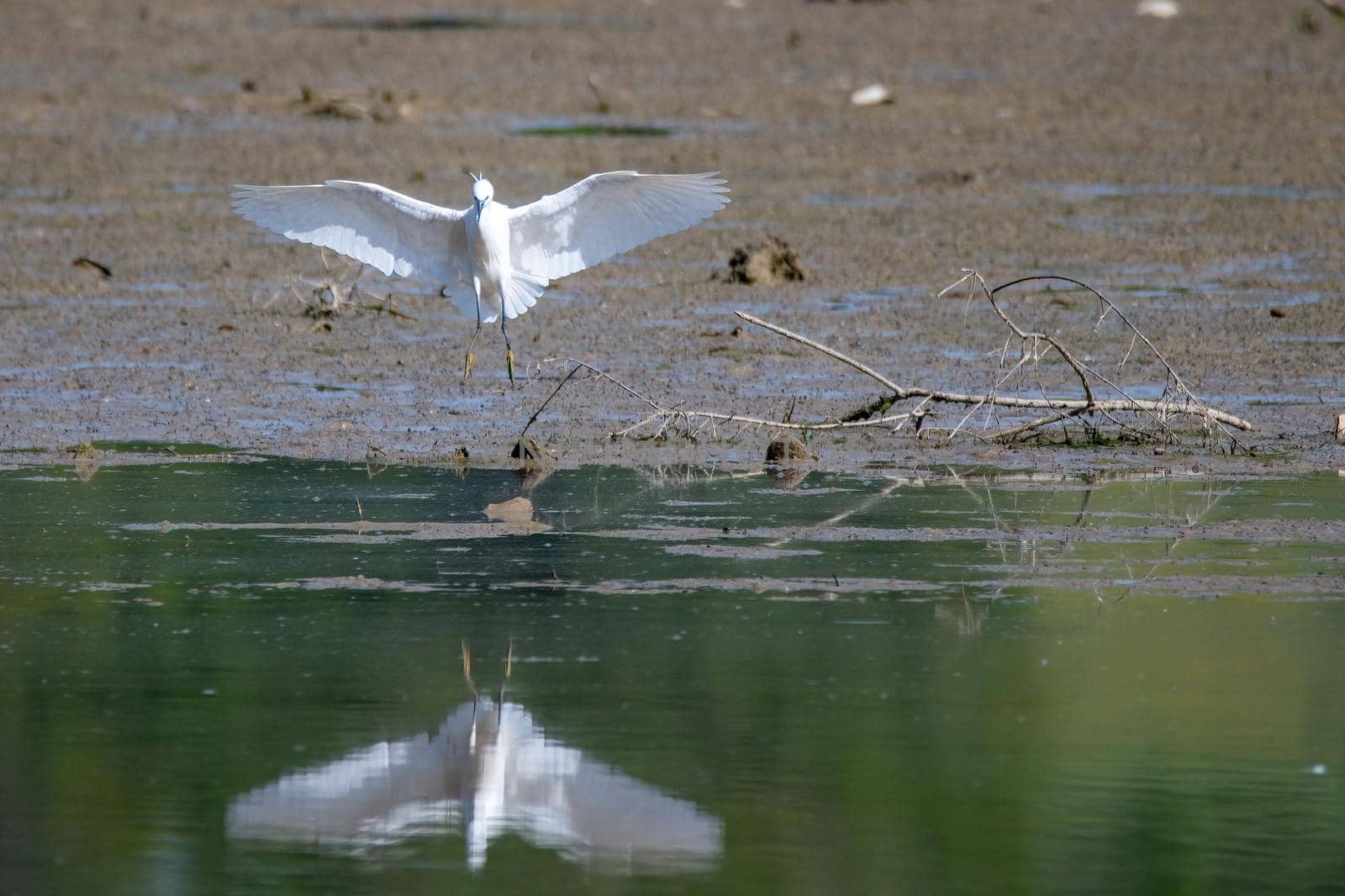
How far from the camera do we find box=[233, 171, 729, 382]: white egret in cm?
944

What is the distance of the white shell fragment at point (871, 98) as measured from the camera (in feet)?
65.2

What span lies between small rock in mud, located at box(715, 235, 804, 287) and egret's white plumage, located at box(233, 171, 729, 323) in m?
2.91

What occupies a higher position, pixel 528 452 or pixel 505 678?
pixel 528 452

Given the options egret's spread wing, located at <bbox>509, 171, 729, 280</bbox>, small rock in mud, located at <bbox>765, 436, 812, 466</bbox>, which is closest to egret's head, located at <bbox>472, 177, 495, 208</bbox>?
egret's spread wing, located at <bbox>509, 171, 729, 280</bbox>

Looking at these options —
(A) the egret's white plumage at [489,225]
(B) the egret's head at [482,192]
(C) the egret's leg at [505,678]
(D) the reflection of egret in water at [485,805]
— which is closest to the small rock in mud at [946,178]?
(A) the egret's white plumage at [489,225]

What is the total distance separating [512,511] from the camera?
773 cm

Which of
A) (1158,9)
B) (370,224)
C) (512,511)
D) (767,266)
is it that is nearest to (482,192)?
(370,224)

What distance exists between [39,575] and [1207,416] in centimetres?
460

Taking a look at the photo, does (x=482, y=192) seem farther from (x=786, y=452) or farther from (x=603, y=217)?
(x=786, y=452)

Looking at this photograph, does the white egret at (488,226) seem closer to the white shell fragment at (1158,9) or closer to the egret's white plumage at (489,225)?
the egret's white plumage at (489,225)

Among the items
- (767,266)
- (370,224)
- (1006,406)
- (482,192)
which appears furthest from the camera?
(767,266)

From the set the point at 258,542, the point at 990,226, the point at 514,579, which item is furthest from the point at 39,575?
the point at 990,226

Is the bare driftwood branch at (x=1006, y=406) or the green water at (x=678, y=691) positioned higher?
the bare driftwood branch at (x=1006, y=406)

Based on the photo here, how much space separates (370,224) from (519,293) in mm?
752
